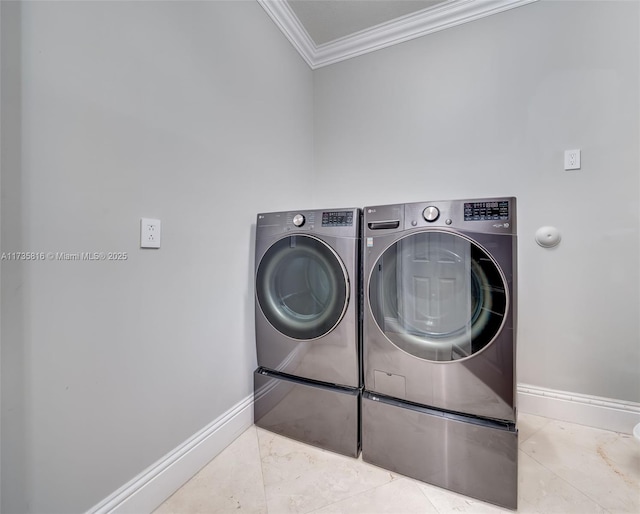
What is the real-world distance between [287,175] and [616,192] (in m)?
1.79

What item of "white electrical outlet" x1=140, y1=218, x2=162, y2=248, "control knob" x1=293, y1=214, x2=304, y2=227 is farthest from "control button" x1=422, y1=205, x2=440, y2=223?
"white electrical outlet" x1=140, y1=218, x2=162, y2=248

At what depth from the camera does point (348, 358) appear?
129 centimetres

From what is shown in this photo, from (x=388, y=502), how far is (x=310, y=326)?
716 mm

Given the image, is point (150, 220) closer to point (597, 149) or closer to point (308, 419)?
point (308, 419)

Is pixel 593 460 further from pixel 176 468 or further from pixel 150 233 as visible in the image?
pixel 150 233

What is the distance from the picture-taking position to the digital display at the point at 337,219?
1295mm

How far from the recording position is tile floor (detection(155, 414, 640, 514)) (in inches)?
41.0

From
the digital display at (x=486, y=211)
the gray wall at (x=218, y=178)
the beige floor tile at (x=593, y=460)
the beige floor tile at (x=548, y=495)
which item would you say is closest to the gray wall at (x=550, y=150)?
the gray wall at (x=218, y=178)

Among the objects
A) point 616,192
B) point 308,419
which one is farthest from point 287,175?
point 616,192

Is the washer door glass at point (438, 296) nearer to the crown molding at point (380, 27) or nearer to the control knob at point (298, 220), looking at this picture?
the control knob at point (298, 220)

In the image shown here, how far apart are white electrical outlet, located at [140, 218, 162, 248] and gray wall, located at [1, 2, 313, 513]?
24 millimetres

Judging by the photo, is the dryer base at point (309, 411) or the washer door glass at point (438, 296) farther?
the dryer base at point (309, 411)

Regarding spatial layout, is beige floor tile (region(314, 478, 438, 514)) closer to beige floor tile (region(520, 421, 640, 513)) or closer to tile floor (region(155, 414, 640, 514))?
tile floor (region(155, 414, 640, 514))

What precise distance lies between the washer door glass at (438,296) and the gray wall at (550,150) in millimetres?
792
